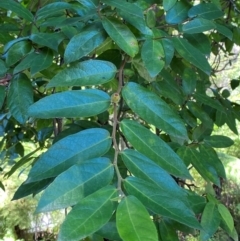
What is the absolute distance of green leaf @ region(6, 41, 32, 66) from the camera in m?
0.47

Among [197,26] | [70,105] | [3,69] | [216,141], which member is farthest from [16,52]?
[216,141]

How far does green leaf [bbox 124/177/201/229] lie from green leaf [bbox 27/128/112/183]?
5cm

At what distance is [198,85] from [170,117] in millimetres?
327

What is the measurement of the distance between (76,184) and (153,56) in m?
0.19

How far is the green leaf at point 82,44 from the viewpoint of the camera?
17.3 inches

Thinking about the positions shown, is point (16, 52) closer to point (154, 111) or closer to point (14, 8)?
point (14, 8)

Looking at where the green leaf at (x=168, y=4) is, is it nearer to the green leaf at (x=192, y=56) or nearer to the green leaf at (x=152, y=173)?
the green leaf at (x=192, y=56)

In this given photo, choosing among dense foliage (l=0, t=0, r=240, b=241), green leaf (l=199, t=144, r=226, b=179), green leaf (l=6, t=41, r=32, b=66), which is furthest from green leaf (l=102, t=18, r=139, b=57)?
green leaf (l=199, t=144, r=226, b=179)

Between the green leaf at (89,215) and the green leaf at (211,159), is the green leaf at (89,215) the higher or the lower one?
the higher one

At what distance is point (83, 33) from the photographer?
45 centimetres

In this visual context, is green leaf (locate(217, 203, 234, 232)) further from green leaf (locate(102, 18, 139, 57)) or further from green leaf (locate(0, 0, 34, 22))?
green leaf (locate(0, 0, 34, 22))

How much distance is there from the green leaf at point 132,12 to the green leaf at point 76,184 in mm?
170

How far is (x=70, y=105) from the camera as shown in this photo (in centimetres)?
39

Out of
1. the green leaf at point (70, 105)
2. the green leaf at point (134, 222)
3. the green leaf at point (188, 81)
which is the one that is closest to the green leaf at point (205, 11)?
the green leaf at point (188, 81)
